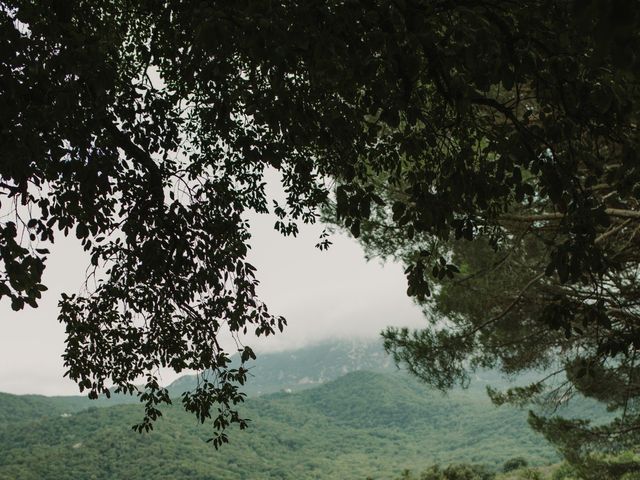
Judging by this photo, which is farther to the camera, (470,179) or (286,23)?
(470,179)

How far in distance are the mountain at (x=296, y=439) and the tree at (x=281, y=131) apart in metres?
57.8

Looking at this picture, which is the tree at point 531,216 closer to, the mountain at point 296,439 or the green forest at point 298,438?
the green forest at point 298,438

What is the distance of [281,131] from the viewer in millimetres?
3295

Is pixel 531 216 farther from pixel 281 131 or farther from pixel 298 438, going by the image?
pixel 298 438

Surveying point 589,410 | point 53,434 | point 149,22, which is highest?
point 149,22

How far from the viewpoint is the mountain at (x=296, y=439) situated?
205 feet

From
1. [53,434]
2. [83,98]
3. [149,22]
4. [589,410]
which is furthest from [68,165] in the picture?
[589,410]

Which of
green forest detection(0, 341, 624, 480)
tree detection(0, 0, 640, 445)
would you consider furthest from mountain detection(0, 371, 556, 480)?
tree detection(0, 0, 640, 445)

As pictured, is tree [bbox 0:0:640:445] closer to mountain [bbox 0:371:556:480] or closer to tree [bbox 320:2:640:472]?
tree [bbox 320:2:640:472]

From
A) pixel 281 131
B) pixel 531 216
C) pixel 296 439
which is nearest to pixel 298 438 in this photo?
pixel 296 439

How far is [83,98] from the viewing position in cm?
296

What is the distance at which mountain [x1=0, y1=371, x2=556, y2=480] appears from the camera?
205 ft

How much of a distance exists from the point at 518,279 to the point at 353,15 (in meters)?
6.33

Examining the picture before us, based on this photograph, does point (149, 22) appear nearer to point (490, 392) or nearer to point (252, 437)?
point (490, 392)
